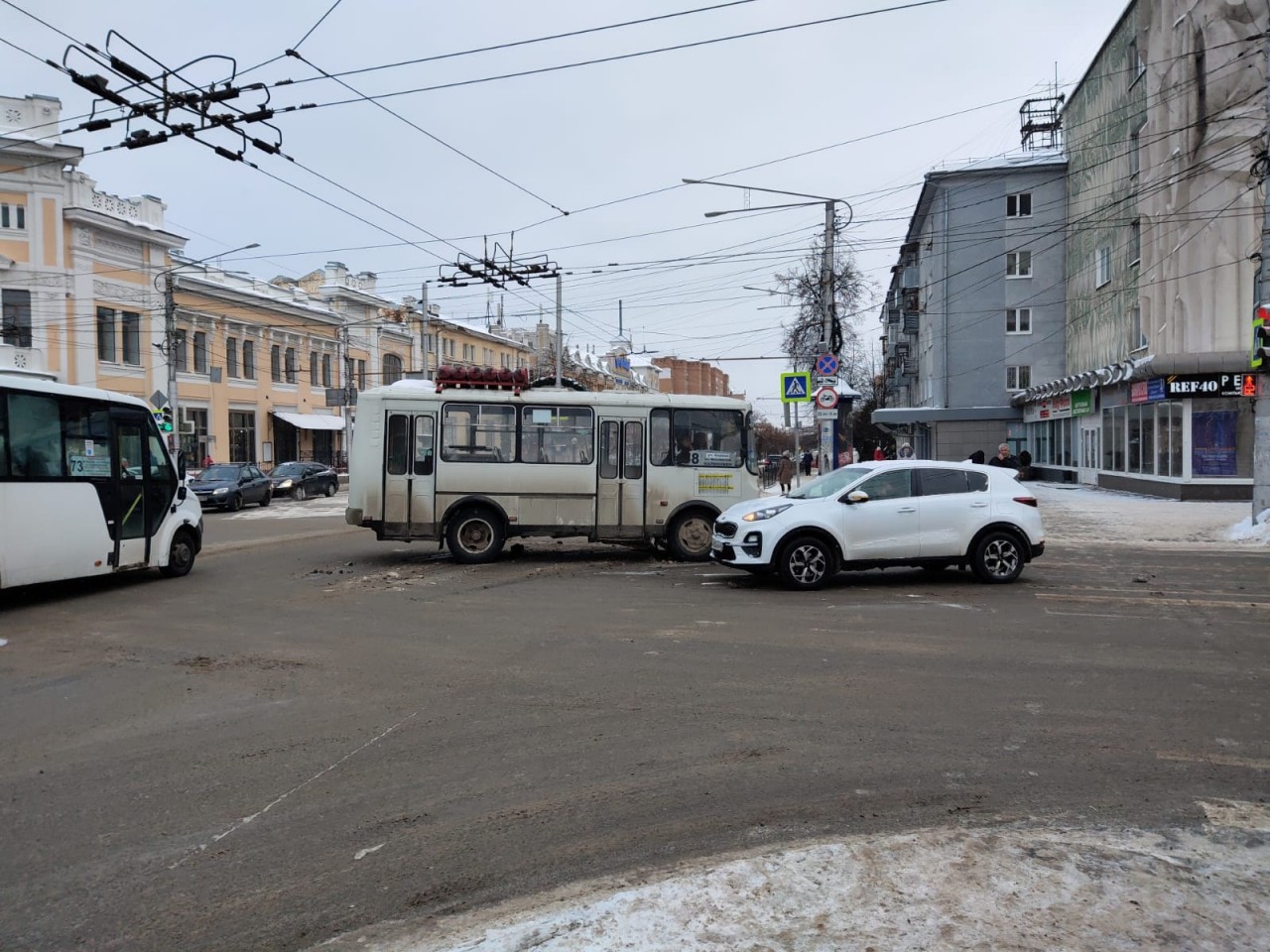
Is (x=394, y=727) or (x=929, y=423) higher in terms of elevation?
(x=929, y=423)

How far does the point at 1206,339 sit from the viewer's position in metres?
27.5

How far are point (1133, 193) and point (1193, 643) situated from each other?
1142 inches

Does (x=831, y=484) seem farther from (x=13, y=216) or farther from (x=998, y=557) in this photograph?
(x=13, y=216)

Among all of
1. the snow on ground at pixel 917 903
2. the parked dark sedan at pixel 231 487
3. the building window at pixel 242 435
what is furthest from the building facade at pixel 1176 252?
the building window at pixel 242 435

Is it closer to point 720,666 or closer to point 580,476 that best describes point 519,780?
point 720,666

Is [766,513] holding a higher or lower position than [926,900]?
higher

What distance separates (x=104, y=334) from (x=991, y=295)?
Answer: 127ft

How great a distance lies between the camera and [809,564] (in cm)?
1222

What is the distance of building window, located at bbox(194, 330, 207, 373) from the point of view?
151 ft

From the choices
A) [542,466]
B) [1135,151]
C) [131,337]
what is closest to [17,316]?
[131,337]

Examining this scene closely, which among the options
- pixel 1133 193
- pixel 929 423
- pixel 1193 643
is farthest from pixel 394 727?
pixel 929 423

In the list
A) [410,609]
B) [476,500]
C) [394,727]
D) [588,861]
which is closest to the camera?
[588,861]

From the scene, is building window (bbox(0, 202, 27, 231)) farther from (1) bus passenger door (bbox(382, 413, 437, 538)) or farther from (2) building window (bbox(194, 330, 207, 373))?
(1) bus passenger door (bbox(382, 413, 437, 538))

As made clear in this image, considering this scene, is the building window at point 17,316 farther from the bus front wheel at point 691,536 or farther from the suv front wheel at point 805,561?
the suv front wheel at point 805,561
